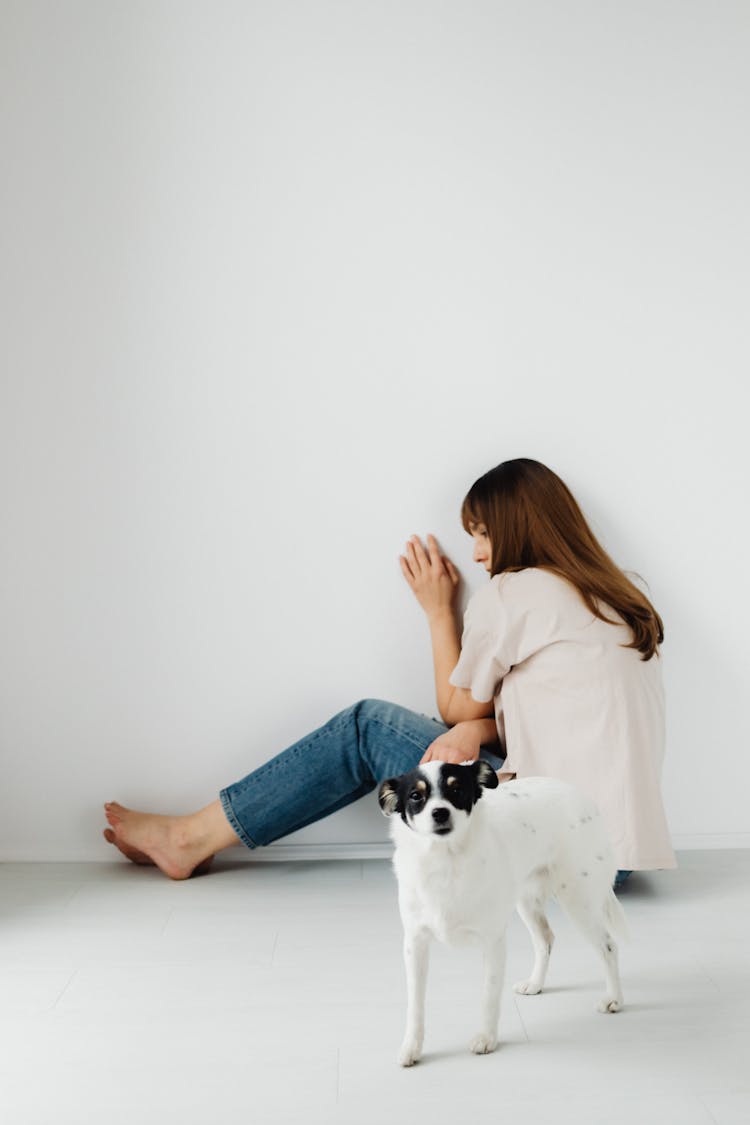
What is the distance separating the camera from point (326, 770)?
93.3 inches

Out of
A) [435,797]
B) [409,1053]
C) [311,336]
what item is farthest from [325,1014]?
[311,336]

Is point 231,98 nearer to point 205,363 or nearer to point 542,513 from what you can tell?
point 205,363

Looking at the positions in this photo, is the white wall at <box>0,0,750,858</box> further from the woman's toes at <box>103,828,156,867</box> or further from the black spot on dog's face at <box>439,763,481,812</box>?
the black spot on dog's face at <box>439,763,481,812</box>

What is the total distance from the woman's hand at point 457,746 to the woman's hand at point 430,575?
30cm

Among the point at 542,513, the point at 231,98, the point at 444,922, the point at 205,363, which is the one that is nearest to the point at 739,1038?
the point at 444,922

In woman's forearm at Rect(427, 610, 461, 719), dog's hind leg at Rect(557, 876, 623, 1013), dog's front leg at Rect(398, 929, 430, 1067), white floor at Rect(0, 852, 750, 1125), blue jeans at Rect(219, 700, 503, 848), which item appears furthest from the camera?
woman's forearm at Rect(427, 610, 461, 719)

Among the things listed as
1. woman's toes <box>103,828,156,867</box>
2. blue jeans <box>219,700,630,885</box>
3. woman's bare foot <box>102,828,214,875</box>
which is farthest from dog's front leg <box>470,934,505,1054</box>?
woman's toes <box>103,828,156,867</box>

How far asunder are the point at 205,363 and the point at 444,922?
147cm

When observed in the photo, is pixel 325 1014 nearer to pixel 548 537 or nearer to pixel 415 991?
pixel 415 991

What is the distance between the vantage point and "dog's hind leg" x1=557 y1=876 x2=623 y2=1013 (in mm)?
1680

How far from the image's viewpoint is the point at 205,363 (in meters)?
2.56

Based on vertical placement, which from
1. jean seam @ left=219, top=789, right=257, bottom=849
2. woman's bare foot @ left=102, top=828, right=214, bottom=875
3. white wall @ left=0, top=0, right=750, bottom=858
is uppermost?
white wall @ left=0, top=0, right=750, bottom=858

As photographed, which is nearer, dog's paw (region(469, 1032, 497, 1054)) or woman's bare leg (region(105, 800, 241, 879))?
dog's paw (region(469, 1032, 497, 1054))

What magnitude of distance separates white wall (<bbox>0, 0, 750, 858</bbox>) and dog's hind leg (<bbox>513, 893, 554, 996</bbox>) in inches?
33.9
